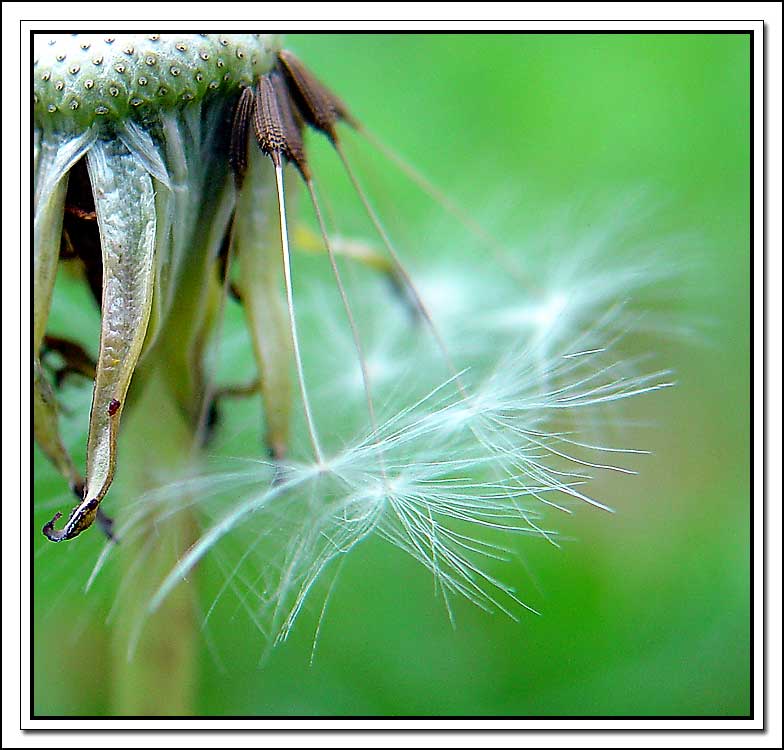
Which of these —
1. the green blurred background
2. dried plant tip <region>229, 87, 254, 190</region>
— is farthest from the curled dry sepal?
the green blurred background

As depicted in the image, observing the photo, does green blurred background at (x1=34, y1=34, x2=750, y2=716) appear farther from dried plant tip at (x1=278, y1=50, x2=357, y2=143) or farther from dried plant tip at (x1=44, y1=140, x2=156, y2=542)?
dried plant tip at (x1=278, y1=50, x2=357, y2=143)

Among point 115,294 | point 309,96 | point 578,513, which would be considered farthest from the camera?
point 578,513

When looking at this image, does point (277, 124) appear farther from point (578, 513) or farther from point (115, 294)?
point (578, 513)

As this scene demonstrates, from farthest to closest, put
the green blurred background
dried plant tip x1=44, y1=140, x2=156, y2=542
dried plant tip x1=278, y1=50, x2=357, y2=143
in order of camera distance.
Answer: the green blurred background, dried plant tip x1=278, y1=50, x2=357, y2=143, dried plant tip x1=44, y1=140, x2=156, y2=542

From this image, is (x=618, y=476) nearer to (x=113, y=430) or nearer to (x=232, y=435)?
(x=232, y=435)

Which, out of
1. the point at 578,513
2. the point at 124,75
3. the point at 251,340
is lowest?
the point at 578,513

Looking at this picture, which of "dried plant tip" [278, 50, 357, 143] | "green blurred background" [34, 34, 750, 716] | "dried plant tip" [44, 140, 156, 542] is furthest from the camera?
"green blurred background" [34, 34, 750, 716]

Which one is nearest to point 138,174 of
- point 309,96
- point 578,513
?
point 309,96
